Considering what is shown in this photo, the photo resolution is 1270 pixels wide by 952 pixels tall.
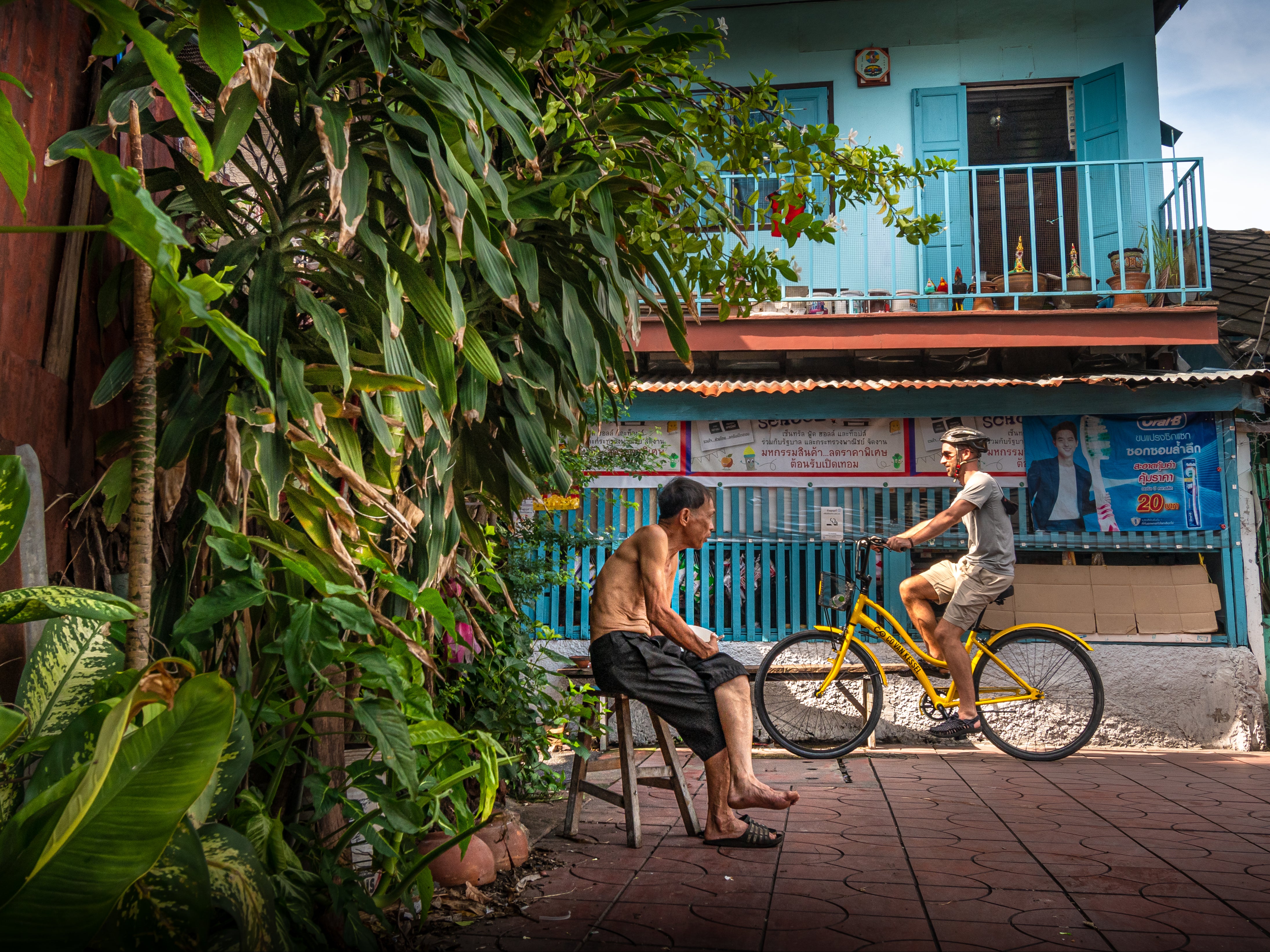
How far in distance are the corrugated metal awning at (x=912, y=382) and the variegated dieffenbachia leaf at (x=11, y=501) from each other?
17.5ft

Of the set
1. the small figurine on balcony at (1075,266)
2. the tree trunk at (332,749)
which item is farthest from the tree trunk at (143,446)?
the small figurine on balcony at (1075,266)

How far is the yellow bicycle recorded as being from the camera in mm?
5973

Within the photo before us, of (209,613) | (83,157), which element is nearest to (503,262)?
(209,613)

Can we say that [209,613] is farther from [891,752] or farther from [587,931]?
[891,752]

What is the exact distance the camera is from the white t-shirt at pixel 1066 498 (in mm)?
7109

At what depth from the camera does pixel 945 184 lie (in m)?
7.96

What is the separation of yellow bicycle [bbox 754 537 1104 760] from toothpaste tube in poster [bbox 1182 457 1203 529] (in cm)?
115

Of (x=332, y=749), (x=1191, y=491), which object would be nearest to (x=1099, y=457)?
(x=1191, y=491)

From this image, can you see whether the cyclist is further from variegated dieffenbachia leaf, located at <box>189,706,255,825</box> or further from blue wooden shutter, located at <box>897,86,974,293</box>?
variegated dieffenbachia leaf, located at <box>189,706,255,825</box>

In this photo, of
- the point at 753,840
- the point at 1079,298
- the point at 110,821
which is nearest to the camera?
the point at 110,821

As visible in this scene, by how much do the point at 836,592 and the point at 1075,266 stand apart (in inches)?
138

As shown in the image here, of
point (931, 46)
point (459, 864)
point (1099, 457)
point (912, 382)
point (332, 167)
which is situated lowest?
point (459, 864)

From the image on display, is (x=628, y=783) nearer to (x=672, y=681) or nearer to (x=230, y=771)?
(x=672, y=681)

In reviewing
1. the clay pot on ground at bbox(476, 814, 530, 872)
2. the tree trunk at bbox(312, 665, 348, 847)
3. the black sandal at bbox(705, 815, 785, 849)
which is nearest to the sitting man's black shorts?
the black sandal at bbox(705, 815, 785, 849)
